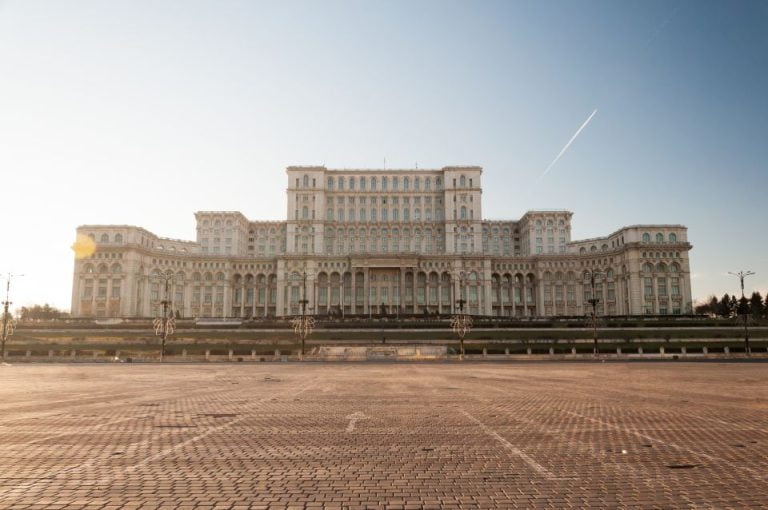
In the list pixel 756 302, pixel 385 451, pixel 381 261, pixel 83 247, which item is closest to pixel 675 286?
pixel 756 302

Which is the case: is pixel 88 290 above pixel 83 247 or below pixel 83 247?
below

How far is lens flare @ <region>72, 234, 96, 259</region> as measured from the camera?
4269 inches

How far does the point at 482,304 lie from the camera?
11438 cm

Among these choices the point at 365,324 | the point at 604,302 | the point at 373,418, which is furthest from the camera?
the point at 604,302

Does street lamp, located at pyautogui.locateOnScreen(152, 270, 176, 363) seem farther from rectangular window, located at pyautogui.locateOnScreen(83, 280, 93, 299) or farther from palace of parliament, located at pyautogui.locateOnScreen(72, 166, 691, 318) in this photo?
rectangular window, located at pyautogui.locateOnScreen(83, 280, 93, 299)

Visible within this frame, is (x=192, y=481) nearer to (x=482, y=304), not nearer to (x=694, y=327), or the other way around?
(x=694, y=327)

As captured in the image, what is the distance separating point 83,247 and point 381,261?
63539 millimetres

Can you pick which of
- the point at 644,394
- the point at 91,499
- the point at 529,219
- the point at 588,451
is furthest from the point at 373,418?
the point at 529,219

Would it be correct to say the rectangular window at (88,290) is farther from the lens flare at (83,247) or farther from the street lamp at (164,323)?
the street lamp at (164,323)

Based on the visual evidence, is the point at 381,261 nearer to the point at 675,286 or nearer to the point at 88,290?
the point at 675,286

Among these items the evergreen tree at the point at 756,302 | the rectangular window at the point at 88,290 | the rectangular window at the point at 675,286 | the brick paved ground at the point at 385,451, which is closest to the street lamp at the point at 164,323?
the rectangular window at the point at 88,290

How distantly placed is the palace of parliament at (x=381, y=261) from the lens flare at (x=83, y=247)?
642 mm

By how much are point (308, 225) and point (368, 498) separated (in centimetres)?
11598

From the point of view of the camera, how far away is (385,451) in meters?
9.92
